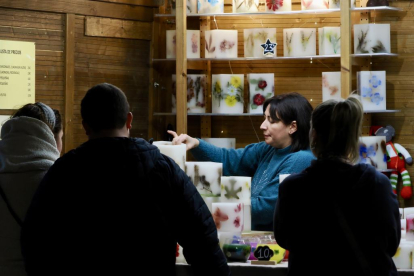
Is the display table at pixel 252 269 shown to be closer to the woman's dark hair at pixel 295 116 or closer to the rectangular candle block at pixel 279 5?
the woman's dark hair at pixel 295 116

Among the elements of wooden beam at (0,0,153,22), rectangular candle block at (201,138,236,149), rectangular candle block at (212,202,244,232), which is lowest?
rectangular candle block at (212,202,244,232)

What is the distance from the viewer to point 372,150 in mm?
Answer: 4387

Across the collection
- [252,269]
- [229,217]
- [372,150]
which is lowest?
[252,269]

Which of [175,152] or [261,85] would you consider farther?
[261,85]

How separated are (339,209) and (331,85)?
2750mm

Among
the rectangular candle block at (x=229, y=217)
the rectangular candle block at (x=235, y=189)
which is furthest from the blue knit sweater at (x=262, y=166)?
the rectangular candle block at (x=229, y=217)

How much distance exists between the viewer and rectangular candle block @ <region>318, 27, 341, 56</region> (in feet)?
14.5

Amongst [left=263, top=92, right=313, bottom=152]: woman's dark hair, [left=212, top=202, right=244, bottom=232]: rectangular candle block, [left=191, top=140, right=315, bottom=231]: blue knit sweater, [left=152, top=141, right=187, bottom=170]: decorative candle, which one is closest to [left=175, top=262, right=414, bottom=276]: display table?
[left=212, top=202, right=244, bottom=232]: rectangular candle block

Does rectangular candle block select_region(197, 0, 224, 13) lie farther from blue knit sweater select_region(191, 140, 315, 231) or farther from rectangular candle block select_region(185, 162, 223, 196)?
rectangular candle block select_region(185, 162, 223, 196)

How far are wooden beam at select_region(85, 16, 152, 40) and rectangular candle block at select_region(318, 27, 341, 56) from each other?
125 cm

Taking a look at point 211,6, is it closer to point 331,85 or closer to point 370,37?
point 331,85

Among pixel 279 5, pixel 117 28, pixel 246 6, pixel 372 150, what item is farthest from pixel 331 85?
pixel 117 28

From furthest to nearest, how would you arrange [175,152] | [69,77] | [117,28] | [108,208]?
[117,28]
[69,77]
[175,152]
[108,208]

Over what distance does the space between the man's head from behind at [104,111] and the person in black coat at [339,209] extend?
20.3 inches
